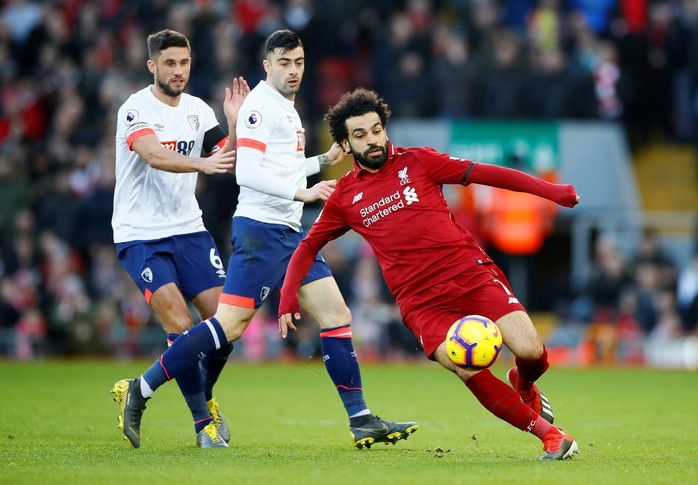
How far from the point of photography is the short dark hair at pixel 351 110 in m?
8.05

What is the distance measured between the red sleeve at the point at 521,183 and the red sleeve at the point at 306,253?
3.14 feet

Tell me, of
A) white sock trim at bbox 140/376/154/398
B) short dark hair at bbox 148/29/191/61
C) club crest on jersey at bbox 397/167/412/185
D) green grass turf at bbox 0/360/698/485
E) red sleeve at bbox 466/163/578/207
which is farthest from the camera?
short dark hair at bbox 148/29/191/61

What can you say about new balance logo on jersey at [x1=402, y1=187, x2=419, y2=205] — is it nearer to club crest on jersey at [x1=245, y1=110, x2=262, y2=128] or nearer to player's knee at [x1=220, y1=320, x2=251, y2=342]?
club crest on jersey at [x1=245, y1=110, x2=262, y2=128]

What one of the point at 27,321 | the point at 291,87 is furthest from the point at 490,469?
the point at 27,321

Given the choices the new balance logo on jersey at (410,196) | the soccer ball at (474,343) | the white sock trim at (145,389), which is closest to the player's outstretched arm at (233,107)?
the new balance logo on jersey at (410,196)

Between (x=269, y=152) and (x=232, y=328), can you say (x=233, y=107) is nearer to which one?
(x=269, y=152)

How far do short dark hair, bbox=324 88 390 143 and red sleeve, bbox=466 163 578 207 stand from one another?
790 millimetres

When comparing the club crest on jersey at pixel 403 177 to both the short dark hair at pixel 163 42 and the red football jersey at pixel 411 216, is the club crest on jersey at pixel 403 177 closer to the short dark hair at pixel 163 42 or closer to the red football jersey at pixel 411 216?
the red football jersey at pixel 411 216

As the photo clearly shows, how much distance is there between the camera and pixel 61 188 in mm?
20281

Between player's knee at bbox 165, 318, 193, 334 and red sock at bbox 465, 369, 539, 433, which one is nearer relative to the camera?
red sock at bbox 465, 369, 539, 433

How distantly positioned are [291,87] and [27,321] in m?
12.0

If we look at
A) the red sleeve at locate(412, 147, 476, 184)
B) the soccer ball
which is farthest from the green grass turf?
the red sleeve at locate(412, 147, 476, 184)

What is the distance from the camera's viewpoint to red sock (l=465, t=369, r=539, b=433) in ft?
24.6

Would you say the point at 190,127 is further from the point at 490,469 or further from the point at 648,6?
the point at 648,6
